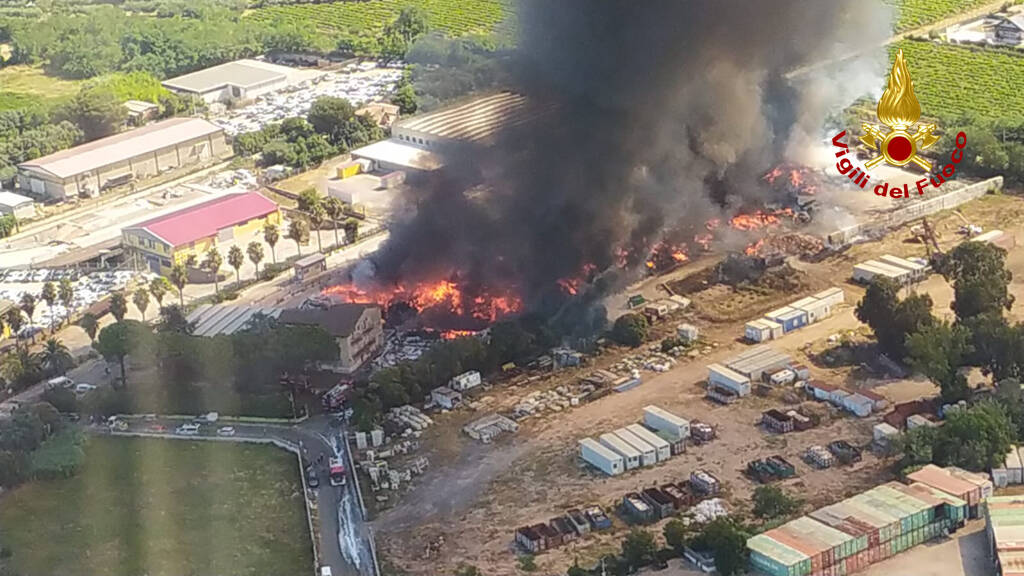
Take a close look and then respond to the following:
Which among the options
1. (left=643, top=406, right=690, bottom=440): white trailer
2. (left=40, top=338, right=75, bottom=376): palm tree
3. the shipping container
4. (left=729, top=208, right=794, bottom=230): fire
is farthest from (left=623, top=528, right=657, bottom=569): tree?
A: (left=729, top=208, right=794, bottom=230): fire

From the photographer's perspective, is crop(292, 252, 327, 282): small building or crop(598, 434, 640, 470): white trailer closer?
crop(598, 434, 640, 470): white trailer

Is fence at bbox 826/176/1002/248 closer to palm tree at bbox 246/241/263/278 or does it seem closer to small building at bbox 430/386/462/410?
small building at bbox 430/386/462/410

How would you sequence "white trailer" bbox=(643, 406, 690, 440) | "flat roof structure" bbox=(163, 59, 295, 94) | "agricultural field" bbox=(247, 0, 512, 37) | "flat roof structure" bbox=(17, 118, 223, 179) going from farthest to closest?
"agricultural field" bbox=(247, 0, 512, 37) < "flat roof structure" bbox=(163, 59, 295, 94) < "flat roof structure" bbox=(17, 118, 223, 179) < "white trailer" bbox=(643, 406, 690, 440)

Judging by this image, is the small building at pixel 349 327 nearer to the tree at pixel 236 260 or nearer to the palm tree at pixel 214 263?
the tree at pixel 236 260

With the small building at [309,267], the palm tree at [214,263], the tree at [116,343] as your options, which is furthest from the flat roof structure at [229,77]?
the tree at [116,343]

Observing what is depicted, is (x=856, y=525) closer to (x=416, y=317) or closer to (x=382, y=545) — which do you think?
(x=382, y=545)

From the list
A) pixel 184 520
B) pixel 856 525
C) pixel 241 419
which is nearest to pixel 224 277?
pixel 241 419

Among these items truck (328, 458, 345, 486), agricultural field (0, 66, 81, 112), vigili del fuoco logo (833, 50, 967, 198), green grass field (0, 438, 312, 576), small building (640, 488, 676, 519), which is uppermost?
vigili del fuoco logo (833, 50, 967, 198)
